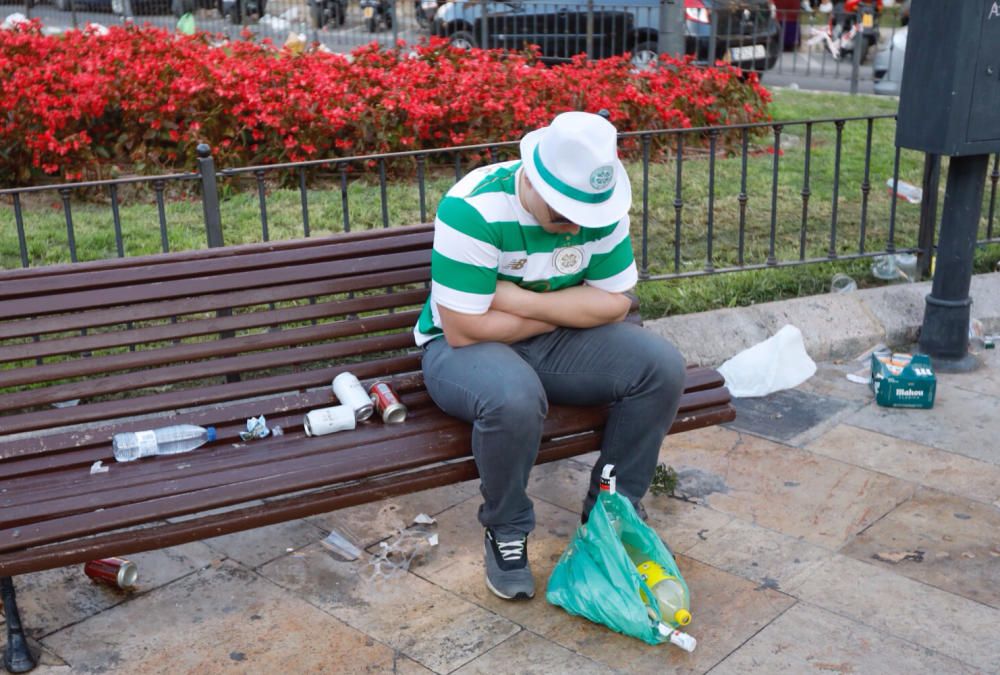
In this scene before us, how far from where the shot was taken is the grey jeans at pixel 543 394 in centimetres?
339

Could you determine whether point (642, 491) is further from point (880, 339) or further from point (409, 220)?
point (409, 220)

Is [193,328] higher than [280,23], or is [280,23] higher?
[280,23]

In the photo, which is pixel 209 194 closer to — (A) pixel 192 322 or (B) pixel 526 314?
(A) pixel 192 322

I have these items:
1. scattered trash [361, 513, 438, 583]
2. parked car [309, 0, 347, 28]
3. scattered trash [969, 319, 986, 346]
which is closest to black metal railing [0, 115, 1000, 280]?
scattered trash [969, 319, 986, 346]

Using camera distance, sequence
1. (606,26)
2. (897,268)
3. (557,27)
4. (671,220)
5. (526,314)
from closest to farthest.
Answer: (526,314) < (897,268) < (671,220) < (557,27) < (606,26)

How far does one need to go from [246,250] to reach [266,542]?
0.99m

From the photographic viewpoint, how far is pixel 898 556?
3.77 metres

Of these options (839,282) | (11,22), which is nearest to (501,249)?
(839,282)

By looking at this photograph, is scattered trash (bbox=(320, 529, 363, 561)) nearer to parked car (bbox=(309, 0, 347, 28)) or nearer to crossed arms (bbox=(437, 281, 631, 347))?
crossed arms (bbox=(437, 281, 631, 347))

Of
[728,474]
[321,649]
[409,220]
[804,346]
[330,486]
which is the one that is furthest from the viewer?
[409,220]

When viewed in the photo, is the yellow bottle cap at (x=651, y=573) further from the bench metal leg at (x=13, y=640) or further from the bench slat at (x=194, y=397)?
the bench metal leg at (x=13, y=640)

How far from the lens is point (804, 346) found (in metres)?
5.45

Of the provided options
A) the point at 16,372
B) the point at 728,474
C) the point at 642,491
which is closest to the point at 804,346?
the point at 728,474

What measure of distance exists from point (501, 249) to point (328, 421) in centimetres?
74
